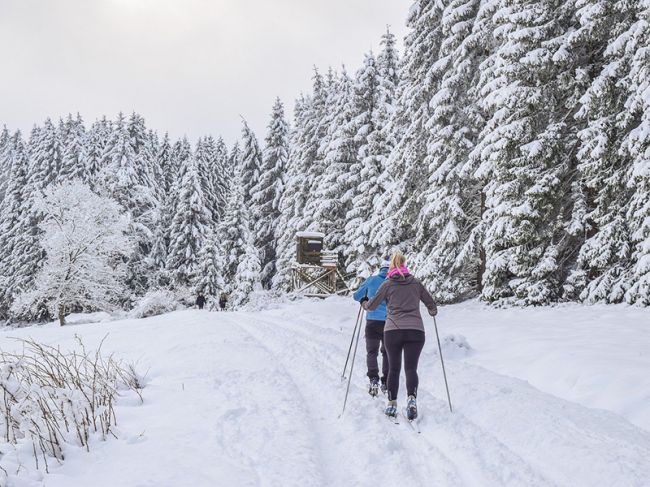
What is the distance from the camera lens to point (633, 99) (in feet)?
34.9

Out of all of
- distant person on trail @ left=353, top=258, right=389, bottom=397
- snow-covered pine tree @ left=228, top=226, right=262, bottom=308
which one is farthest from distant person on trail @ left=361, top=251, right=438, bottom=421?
snow-covered pine tree @ left=228, top=226, right=262, bottom=308

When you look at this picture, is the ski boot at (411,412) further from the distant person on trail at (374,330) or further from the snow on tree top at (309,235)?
the snow on tree top at (309,235)

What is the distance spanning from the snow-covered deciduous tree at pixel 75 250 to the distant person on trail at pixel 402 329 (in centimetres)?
3124

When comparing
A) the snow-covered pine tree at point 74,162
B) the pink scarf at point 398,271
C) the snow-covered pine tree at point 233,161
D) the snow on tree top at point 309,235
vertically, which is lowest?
the pink scarf at point 398,271

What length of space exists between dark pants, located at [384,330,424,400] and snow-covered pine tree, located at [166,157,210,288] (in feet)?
122

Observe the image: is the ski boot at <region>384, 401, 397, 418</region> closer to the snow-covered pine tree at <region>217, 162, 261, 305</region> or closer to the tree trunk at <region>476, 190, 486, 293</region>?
the tree trunk at <region>476, 190, 486, 293</region>

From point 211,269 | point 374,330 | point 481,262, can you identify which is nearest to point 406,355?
point 374,330

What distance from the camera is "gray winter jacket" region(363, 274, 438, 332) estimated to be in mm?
5820

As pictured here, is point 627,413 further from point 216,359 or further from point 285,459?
point 216,359

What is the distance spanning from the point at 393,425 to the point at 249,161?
129 feet

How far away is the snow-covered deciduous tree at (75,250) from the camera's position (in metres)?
32.0

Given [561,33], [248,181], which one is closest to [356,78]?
[561,33]

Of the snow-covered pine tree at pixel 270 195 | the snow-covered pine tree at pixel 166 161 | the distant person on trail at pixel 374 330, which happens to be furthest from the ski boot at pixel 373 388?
the snow-covered pine tree at pixel 166 161

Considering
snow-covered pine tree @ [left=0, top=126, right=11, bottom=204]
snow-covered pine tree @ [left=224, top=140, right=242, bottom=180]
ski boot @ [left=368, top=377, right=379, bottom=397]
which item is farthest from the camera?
snow-covered pine tree @ [left=224, top=140, right=242, bottom=180]
